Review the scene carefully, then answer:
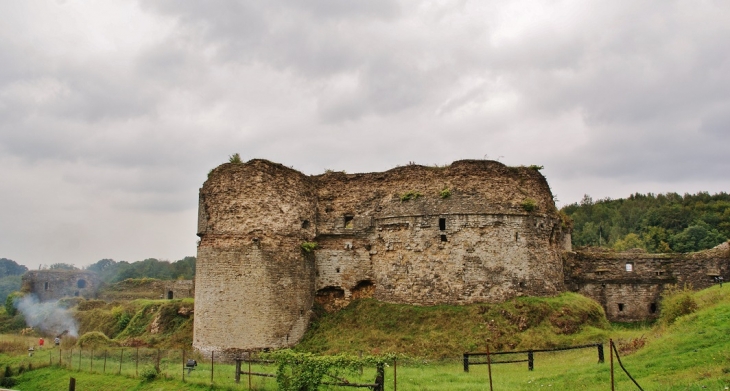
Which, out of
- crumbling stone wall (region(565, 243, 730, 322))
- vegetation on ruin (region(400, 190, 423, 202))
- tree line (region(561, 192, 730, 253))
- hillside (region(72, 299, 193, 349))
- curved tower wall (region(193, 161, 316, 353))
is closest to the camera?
curved tower wall (region(193, 161, 316, 353))

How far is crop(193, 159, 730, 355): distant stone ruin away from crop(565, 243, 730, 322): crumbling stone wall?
267 cm

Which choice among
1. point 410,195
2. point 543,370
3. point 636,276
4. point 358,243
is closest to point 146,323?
point 358,243

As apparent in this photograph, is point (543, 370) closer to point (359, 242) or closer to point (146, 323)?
point (359, 242)

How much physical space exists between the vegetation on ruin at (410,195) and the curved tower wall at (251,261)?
4476 millimetres

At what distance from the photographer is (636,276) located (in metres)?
28.3

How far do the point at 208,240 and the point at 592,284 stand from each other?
19470 mm

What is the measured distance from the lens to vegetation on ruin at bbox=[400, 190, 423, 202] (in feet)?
79.5

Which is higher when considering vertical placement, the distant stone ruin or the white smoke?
the distant stone ruin

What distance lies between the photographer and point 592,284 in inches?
1107

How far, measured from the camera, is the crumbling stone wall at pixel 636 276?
27.8 metres

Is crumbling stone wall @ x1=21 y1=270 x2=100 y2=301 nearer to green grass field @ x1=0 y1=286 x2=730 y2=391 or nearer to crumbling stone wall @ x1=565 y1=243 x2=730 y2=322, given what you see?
green grass field @ x1=0 y1=286 x2=730 y2=391

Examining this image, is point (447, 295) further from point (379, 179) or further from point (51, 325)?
point (51, 325)

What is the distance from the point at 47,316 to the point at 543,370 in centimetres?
3913

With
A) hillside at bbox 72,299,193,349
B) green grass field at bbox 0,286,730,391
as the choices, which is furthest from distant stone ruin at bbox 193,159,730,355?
hillside at bbox 72,299,193,349
